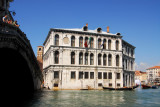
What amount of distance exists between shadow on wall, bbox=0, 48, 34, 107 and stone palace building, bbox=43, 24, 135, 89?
32.7 feet

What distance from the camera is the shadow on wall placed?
52.0 feet

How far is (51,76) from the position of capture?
35.1 metres

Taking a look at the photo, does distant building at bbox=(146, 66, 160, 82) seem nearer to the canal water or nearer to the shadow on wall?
the canal water

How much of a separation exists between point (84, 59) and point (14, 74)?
18960 mm

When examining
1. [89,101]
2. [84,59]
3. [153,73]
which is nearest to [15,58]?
[89,101]

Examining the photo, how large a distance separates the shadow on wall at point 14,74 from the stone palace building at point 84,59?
32.7 ft

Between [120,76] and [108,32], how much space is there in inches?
402

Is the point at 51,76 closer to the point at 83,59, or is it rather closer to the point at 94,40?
the point at 83,59

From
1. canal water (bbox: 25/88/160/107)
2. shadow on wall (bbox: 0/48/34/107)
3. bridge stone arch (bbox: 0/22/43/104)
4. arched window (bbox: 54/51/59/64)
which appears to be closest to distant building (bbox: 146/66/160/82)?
arched window (bbox: 54/51/59/64)

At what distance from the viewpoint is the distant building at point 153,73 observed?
415ft

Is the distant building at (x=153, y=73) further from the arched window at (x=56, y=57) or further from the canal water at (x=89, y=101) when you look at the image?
the canal water at (x=89, y=101)

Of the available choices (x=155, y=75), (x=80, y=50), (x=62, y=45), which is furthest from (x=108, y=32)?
(x=155, y=75)

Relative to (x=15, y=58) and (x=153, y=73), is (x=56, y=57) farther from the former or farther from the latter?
(x=153, y=73)

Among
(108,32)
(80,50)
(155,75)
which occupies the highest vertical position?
(108,32)
